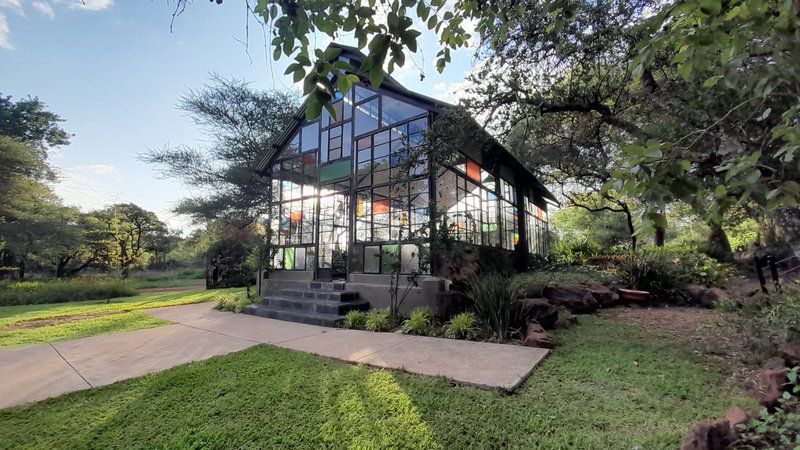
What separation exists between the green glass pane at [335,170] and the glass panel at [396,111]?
1.66m

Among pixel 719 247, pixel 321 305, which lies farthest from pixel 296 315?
pixel 719 247

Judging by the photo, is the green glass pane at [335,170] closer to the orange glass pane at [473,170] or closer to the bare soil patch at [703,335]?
the orange glass pane at [473,170]

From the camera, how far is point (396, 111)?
8070mm

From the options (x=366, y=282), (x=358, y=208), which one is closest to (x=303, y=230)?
(x=358, y=208)

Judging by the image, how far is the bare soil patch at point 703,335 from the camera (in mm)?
2881

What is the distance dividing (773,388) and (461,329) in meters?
3.11

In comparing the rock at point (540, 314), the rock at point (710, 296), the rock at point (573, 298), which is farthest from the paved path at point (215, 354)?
the rock at point (710, 296)

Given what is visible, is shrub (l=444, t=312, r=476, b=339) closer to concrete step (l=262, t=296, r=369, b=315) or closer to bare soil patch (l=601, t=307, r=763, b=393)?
bare soil patch (l=601, t=307, r=763, b=393)

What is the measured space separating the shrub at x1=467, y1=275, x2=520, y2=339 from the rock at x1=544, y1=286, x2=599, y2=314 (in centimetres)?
146

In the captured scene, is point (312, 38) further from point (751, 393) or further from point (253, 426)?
point (751, 393)

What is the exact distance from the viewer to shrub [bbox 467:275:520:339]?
453 centimetres

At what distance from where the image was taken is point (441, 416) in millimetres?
2312

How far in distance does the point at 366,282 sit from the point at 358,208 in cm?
205

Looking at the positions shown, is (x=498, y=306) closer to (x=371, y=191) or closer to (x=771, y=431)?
(x=771, y=431)
